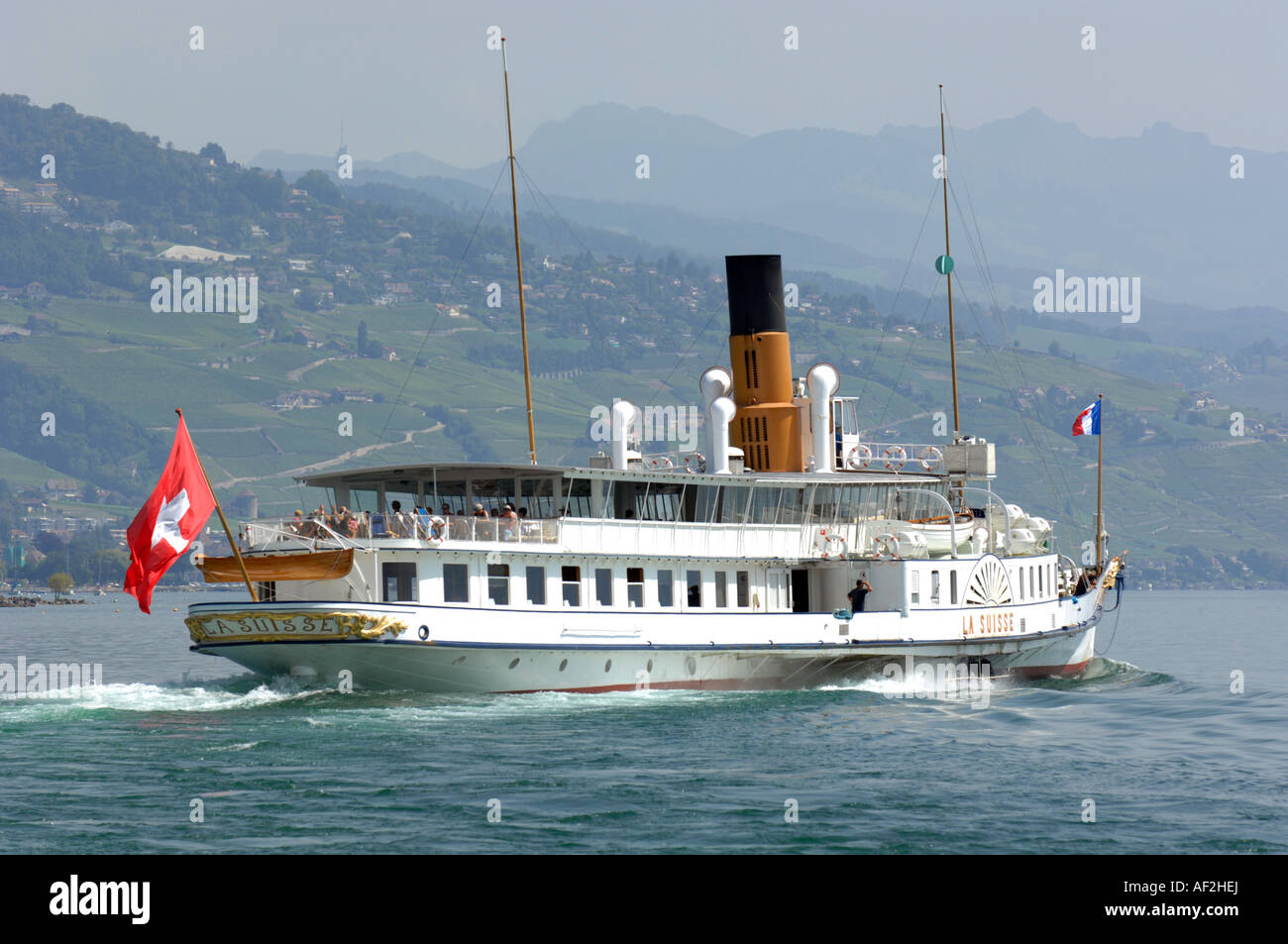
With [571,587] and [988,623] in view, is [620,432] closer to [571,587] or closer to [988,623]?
[571,587]

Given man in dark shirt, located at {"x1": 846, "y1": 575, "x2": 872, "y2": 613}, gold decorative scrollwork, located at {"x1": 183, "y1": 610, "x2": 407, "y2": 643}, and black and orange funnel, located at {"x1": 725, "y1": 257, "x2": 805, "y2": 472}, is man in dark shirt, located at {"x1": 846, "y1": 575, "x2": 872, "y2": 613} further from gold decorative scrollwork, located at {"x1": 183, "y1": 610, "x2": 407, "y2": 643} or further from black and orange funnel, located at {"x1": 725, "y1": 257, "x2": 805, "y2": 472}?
gold decorative scrollwork, located at {"x1": 183, "y1": 610, "x2": 407, "y2": 643}

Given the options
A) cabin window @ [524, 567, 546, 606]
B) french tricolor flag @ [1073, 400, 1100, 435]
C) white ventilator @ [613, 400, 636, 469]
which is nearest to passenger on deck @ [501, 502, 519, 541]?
cabin window @ [524, 567, 546, 606]

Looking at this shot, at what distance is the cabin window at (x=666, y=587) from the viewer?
3866cm

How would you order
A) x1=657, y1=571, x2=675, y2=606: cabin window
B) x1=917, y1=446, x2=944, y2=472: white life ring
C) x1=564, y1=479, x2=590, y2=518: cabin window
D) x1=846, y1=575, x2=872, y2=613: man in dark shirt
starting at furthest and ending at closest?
1. x1=917, y1=446, x2=944, y2=472: white life ring
2. x1=846, y1=575, x2=872, y2=613: man in dark shirt
3. x1=657, y1=571, x2=675, y2=606: cabin window
4. x1=564, y1=479, x2=590, y2=518: cabin window

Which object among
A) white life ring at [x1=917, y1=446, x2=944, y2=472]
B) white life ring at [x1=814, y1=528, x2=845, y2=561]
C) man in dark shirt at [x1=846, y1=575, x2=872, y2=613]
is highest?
white life ring at [x1=917, y1=446, x2=944, y2=472]

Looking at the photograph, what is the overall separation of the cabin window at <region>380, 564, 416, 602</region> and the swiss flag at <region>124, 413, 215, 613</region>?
13.3ft

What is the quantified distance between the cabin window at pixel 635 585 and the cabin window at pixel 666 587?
492 mm

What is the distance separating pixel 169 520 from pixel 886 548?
18.0 meters

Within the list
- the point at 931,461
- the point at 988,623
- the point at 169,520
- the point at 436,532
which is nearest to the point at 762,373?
the point at 931,461

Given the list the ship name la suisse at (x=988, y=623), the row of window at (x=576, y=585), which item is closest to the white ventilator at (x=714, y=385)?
the row of window at (x=576, y=585)

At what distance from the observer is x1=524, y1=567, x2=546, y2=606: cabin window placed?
119ft

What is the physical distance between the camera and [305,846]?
2139 cm
